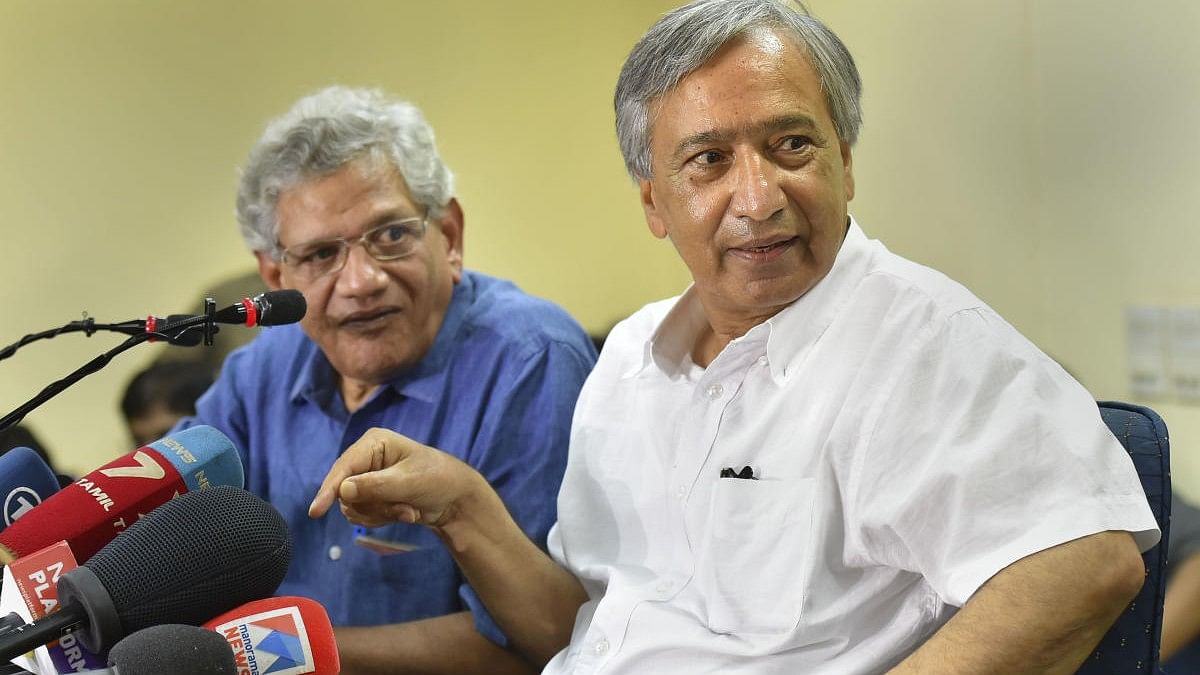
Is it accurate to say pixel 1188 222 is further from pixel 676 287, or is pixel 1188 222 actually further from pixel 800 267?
pixel 676 287

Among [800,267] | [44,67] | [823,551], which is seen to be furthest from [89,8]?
[823,551]

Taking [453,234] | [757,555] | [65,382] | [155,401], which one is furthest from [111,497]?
[155,401]

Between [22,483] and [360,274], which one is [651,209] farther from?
[22,483]

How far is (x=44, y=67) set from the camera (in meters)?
2.93

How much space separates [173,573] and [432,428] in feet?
3.13

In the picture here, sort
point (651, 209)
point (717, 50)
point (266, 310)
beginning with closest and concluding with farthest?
point (266, 310)
point (717, 50)
point (651, 209)

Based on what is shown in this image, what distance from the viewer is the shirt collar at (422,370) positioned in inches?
75.6

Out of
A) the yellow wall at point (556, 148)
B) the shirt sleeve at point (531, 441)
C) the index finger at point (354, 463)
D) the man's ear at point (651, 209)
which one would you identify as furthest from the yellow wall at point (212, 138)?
the index finger at point (354, 463)

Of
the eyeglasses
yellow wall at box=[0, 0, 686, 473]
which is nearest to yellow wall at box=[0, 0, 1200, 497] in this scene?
yellow wall at box=[0, 0, 686, 473]

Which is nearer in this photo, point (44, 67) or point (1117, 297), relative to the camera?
point (1117, 297)

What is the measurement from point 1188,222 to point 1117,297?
0.21 metres

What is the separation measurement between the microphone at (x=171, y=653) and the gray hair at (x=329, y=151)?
1160 mm

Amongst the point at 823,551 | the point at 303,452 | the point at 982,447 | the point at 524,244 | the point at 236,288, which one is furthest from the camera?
the point at 524,244

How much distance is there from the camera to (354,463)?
1.37 metres
